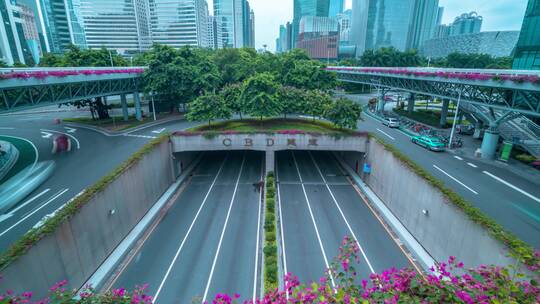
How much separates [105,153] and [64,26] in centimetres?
16189

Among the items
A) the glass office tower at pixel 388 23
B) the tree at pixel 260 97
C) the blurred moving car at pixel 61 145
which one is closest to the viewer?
the blurred moving car at pixel 61 145

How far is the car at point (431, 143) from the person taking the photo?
104 ft

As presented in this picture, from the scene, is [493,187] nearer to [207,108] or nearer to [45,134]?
[207,108]

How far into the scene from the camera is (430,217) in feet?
59.8

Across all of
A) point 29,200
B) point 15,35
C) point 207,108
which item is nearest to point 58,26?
point 15,35

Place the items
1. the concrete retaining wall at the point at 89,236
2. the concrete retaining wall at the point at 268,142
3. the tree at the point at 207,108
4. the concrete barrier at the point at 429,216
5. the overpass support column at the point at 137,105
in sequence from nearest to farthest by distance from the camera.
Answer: the concrete retaining wall at the point at 89,236
the concrete barrier at the point at 429,216
the concrete retaining wall at the point at 268,142
the tree at the point at 207,108
the overpass support column at the point at 137,105

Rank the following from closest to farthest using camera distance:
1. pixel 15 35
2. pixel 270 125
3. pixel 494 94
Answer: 1. pixel 494 94
2. pixel 270 125
3. pixel 15 35

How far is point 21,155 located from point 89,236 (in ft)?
86.2

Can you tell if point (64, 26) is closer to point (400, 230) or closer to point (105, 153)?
point (105, 153)

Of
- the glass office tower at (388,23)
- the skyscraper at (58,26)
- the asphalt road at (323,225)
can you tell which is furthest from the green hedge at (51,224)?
the glass office tower at (388,23)

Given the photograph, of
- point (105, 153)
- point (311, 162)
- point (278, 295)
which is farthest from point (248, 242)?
point (105, 153)

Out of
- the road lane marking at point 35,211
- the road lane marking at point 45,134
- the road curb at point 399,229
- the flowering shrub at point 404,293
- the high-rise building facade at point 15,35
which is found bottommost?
the road curb at point 399,229

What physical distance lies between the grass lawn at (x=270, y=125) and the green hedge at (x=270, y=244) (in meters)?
12.2

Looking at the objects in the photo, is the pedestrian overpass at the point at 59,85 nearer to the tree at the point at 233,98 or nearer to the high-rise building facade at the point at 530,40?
the tree at the point at 233,98
